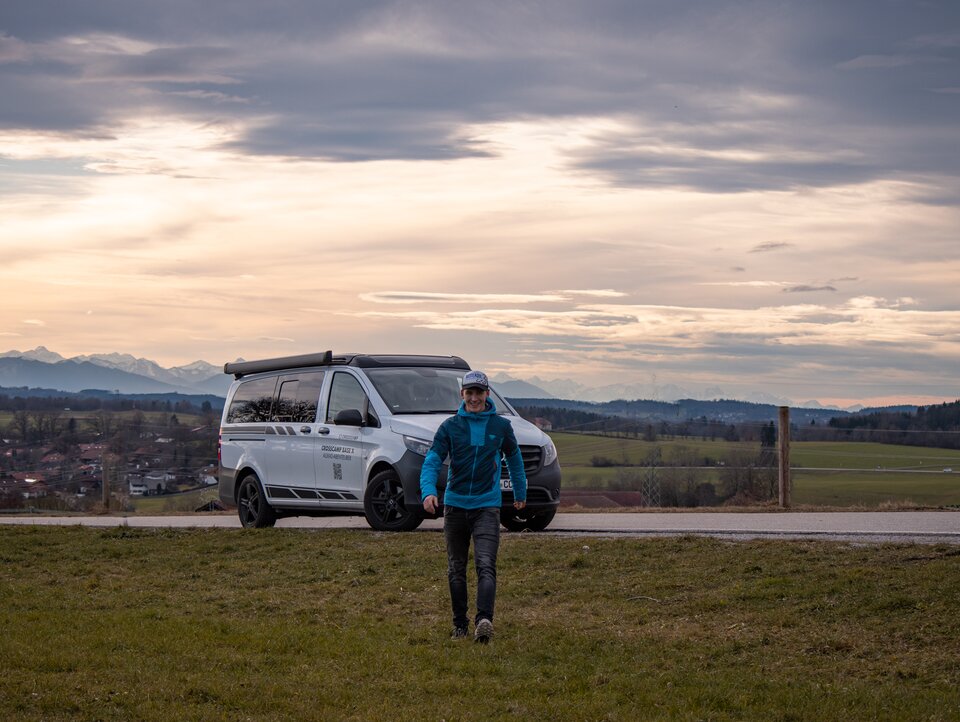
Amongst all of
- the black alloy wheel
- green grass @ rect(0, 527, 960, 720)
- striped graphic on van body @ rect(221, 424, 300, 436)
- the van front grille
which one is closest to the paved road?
the black alloy wheel

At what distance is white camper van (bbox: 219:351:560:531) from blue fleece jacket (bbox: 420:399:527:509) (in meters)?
5.46

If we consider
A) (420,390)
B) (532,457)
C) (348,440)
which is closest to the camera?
(532,457)

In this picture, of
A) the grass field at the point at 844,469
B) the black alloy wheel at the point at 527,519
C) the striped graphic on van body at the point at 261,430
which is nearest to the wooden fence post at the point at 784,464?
the grass field at the point at 844,469

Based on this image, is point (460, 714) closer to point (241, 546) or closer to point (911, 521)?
point (241, 546)

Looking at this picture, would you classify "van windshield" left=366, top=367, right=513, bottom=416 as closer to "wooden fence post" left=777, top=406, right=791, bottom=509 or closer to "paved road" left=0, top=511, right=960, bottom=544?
"paved road" left=0, top=511, right=960, bottom=544

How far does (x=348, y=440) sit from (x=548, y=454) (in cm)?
257

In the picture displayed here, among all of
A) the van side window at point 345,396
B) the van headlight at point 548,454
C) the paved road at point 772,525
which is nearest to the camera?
the paved road at point 772,525

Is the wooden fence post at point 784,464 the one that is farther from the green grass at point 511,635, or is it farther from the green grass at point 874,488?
the green grass at point 511,635

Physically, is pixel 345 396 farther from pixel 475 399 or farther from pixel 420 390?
pixel 475 399

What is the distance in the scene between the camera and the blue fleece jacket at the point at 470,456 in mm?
9195

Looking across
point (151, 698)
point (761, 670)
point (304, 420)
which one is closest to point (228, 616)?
point (151, 698)

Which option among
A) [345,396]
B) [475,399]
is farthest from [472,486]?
[345,396]

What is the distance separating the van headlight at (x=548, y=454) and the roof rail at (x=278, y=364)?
10.7 feet

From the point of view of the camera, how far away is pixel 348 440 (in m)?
16.0
